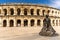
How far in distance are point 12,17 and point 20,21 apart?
2848mm

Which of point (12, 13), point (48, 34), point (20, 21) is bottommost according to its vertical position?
point (48, 34)

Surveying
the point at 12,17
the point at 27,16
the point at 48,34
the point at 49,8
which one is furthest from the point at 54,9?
the point at 48,34

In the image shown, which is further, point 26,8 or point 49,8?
point 49,8

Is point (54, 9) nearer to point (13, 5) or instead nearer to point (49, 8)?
point (49, 8)

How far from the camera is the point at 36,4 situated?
3959 cm

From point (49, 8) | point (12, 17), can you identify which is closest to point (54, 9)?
point (49, 8)

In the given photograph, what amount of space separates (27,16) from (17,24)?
398cm

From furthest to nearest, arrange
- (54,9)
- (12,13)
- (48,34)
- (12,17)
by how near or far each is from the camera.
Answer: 1. (54,9)
2. (12,13)
3. (12,17)
4. (48,34)

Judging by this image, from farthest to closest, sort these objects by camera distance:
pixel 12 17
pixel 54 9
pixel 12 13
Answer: pixel 54 9
pixel 12 13
pixel 12 17

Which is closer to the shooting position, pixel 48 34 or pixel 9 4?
pixel 48 34

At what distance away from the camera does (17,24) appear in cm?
3891

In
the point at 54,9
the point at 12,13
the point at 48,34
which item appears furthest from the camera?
the point at 54,9

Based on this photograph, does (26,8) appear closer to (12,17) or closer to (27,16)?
(27,16)

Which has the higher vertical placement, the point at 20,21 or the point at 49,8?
the point at 49,8
